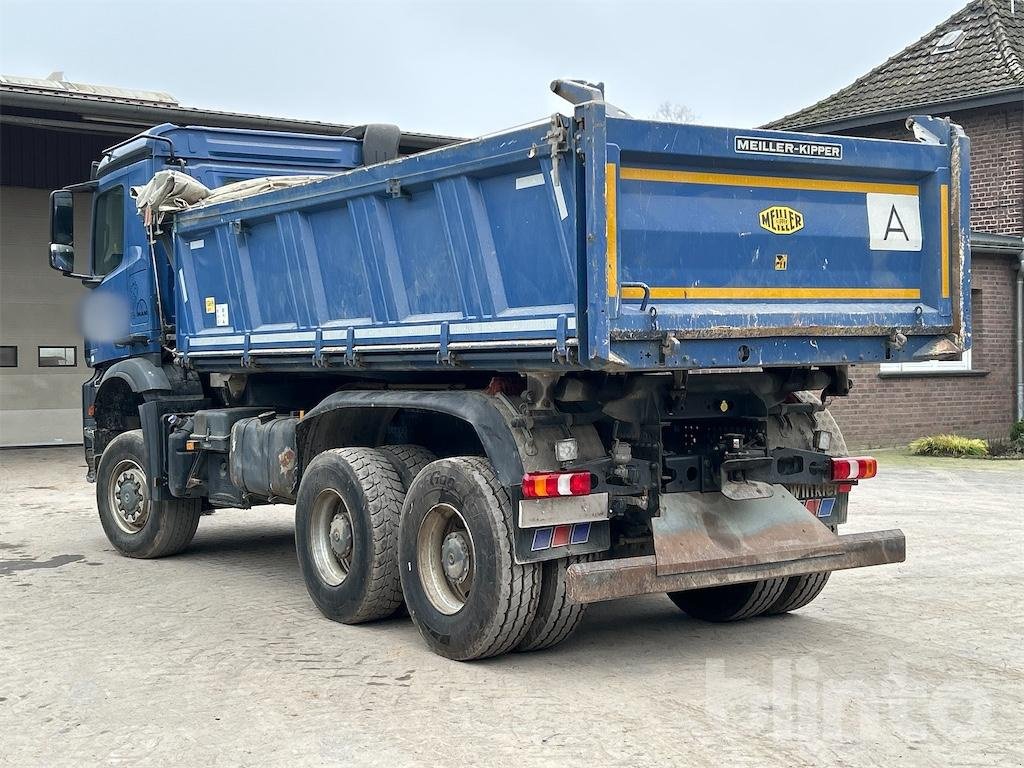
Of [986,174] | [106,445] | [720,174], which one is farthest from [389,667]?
[986,174]

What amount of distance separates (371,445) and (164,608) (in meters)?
1.67

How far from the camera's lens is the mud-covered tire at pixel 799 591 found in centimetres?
739

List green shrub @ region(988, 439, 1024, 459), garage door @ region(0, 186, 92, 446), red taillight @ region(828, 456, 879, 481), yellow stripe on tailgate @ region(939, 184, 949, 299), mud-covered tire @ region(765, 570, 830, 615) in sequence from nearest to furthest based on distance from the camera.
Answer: yellow stripe on tailgate @ region(939, 184, 949, 299) → red taillight @ region(828, 456, 879, 481) → mud-covered tire @ region(765, 570, 830, 615) → green shrub @ region(988, 439, 1024, 459) → garage door @ region(0, 186, 92, 446)

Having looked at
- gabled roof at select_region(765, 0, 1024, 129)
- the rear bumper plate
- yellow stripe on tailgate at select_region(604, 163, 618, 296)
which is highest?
gabled roof at select_region(765, 0, 1024, 129)

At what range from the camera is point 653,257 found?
600 cm

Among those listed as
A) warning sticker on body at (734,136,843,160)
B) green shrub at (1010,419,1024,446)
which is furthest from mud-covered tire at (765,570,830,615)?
green shrub at (1010,419,1024,446)

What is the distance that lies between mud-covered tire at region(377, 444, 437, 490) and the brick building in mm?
12638

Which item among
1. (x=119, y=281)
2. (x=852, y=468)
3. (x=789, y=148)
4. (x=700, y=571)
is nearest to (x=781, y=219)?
(x=789, y=148)

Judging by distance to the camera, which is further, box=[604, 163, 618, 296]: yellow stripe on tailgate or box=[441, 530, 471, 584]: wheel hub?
box=[441, 530, 471, 584]: wheel hub

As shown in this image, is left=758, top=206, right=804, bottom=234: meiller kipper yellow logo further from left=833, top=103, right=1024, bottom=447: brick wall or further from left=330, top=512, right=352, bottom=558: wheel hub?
left=833, top=103, right=1024, bottom=447: brick wall

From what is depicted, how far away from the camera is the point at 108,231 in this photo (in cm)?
1059

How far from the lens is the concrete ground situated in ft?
16.6

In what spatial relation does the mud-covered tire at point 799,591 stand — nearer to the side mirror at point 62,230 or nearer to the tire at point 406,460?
the tire at point 406,460
